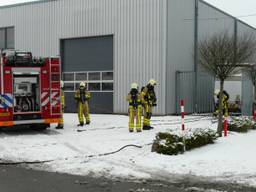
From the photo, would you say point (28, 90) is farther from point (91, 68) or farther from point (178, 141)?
point (91, 68)

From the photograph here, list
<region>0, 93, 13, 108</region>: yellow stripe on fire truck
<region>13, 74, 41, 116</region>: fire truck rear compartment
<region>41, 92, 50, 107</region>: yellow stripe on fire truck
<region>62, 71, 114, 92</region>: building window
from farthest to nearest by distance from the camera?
1. <region>62, 71, 114, 92</region>: building window
2. <region>41, 92, 50, 107</region>: yellow stripe on fire truck
3. <region>13, 74, 41, 116</region>: fire truck rear compartment
4. <region>0, 93, 13, 108</region>: yellow stripe on fire truck

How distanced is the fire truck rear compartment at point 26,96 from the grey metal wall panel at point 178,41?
9573 mm

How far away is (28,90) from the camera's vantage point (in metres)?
16.1

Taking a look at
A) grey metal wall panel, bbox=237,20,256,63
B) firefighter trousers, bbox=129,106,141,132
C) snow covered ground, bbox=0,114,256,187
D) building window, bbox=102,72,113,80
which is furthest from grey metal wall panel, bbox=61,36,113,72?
grey metal wall panel, bbox=237,20,256,63

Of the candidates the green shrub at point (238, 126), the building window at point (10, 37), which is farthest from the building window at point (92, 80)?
the green shrub at point (238, 126)

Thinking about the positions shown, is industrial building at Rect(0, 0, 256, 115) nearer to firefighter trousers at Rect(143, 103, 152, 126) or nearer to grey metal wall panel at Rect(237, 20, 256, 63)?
grey metal wall panel at Rect(237, 20, 256, 63)

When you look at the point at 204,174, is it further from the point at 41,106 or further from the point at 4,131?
the point at 4,131

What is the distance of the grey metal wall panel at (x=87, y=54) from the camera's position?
25.9 m

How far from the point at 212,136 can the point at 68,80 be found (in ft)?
54.5

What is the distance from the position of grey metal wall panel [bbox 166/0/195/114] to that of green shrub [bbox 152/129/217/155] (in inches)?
480

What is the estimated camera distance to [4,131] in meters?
16.2

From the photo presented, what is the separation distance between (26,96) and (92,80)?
10.7 meters

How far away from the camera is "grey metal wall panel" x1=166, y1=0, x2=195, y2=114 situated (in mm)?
24219

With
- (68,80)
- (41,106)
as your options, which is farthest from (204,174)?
(68,80)
